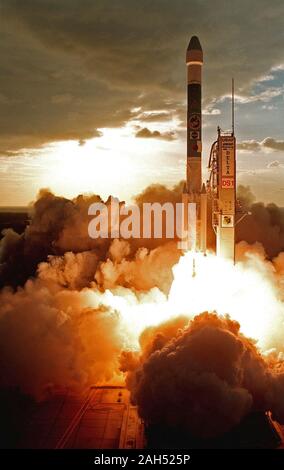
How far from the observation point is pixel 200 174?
27500 millimetres

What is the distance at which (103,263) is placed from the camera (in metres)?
33.0

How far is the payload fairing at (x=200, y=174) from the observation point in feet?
88.8

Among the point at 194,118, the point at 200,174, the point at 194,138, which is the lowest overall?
the point at 200,174

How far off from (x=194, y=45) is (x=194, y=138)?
14.9 ft
